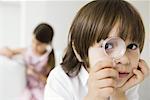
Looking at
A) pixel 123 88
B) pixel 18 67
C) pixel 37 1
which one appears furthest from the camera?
pixel 37 1

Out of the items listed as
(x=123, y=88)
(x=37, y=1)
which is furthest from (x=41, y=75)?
(x=123, y=88)

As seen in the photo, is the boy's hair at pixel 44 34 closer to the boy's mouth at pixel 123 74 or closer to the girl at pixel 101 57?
the girl at pixel 101 57

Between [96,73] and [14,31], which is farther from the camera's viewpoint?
[14,31]

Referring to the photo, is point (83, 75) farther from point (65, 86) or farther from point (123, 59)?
point (123, 59)

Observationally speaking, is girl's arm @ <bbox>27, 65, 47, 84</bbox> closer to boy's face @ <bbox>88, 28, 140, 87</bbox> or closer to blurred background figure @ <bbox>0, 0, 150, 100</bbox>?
blurred background figure @ <bbox>0, 0, 150, 100</bbox>

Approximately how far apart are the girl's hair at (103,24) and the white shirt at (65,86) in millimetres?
43

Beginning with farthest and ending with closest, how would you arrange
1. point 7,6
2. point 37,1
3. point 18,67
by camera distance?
point 7,6 < point 37,1 < point 18,67

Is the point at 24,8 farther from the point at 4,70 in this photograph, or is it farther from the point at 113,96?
the point at 113,96

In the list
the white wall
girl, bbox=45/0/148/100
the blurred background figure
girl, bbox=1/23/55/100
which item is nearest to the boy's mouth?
girl, bbox=45/0/148/100

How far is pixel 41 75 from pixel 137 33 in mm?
1213

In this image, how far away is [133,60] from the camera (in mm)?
634

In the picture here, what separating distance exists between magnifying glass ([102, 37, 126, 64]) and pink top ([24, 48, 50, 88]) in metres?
1.17

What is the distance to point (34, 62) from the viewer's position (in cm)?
190

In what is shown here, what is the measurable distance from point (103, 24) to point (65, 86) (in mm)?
184
